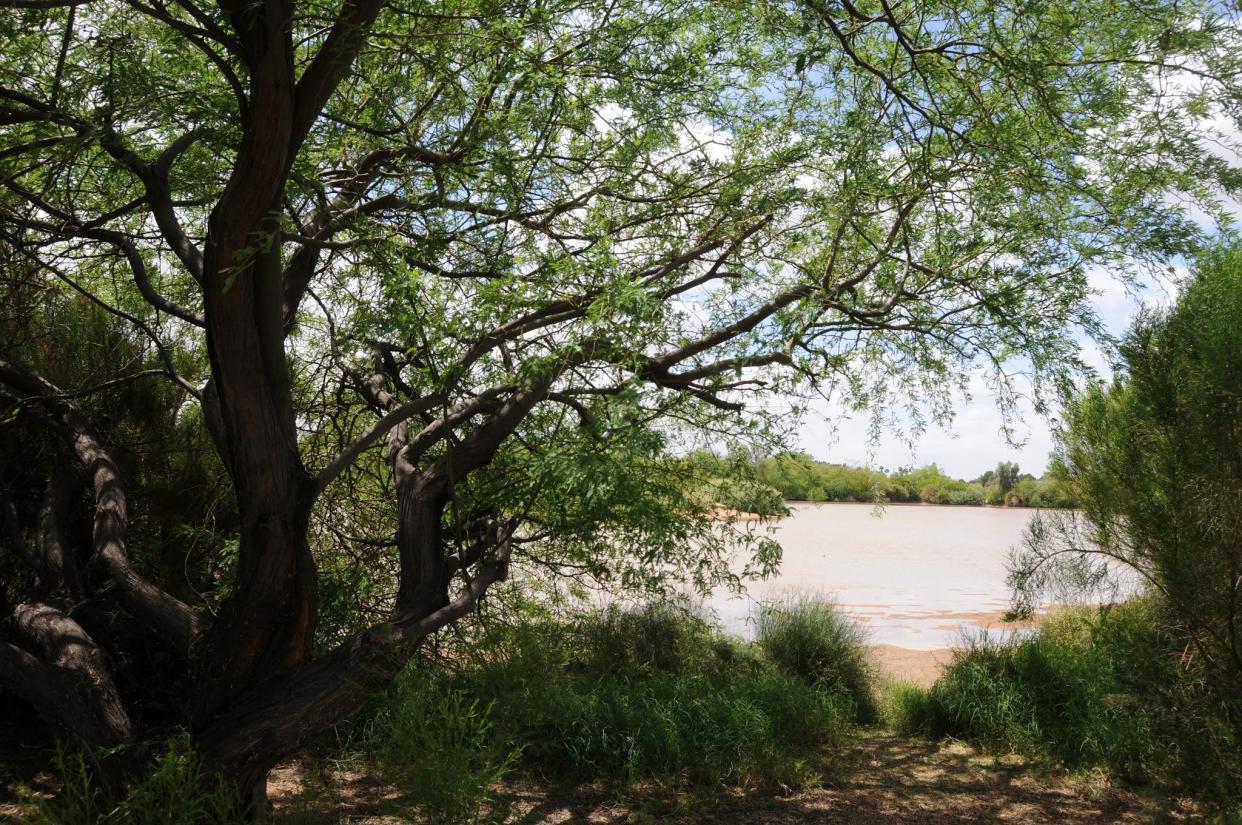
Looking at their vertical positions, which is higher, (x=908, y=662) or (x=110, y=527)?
(x=110, y=527)

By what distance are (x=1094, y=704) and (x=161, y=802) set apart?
512cm

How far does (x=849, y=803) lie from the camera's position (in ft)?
16.4

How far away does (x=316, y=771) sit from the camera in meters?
4.91

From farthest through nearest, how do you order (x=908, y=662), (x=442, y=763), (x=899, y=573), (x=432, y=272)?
1. (x=899, y=573)
2. (x=908, y=662)
3. (x=432, y=272)
4. (x=442, y=763)

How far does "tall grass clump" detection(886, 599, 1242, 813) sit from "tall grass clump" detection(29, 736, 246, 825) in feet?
13.7

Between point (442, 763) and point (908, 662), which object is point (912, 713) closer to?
point (908, 662)

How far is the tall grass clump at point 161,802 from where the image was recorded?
10.2 feet

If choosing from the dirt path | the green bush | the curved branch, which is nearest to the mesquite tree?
the curved branch

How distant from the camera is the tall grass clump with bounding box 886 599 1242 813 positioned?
4.36 meters

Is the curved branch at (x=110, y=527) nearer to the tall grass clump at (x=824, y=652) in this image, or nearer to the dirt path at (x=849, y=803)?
the dirt path at (x=849, y=803)

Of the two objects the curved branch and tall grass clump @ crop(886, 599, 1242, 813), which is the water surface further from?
the curved branch

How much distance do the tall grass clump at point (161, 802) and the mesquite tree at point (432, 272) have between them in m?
0.16

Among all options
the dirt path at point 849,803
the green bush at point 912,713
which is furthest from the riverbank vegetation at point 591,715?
the green bush at point 912,713

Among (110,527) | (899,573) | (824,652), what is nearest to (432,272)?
(110,527)
